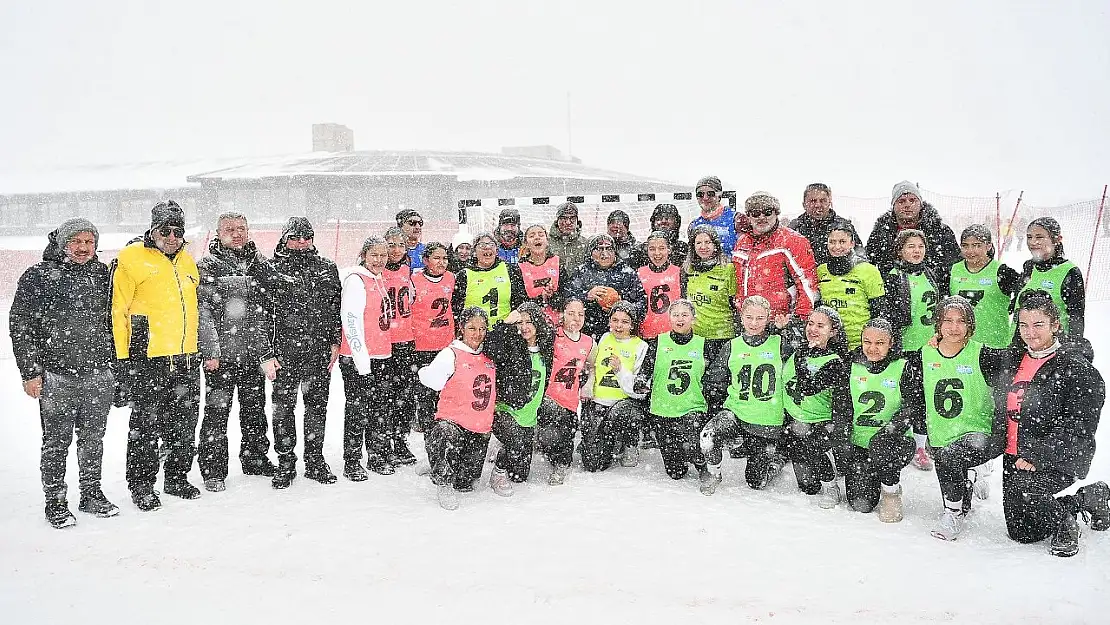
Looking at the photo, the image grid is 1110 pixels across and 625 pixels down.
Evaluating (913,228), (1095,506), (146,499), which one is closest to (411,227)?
(146,499)

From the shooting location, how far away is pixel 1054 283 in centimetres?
510

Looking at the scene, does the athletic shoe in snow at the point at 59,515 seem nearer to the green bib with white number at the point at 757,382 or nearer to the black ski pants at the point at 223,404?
the black ski pants at the point at 223,404

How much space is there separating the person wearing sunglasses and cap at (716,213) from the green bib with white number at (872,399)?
1.91 meters

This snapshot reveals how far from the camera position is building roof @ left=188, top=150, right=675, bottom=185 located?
2517 cm

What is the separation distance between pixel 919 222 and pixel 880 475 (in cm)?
225

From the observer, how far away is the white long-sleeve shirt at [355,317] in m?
5.52

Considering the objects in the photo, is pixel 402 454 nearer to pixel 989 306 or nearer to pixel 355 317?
pixel 355 317

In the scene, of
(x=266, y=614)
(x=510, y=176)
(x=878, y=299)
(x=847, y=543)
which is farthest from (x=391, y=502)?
(x=510, y=176)

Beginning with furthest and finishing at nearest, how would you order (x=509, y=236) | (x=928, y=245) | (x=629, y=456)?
(x=509, y=236) → (x=629, y=456) → (x=928, y=245)

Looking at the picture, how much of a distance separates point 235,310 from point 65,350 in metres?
1.11

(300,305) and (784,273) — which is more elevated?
(784,273)

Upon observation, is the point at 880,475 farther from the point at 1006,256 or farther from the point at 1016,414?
the point at 1006,256

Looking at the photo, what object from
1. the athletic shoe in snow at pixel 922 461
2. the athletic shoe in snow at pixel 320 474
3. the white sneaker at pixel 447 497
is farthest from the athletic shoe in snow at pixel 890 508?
the athletic shoe in snow at pixel 320 474

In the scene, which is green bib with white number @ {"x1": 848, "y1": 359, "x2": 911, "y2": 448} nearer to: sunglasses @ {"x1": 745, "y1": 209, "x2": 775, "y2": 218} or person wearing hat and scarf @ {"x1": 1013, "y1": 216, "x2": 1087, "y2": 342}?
person wearing hat and scarf @ {"x1": 1013, "y1": 216, "x2": 1087, "y2": 342}
